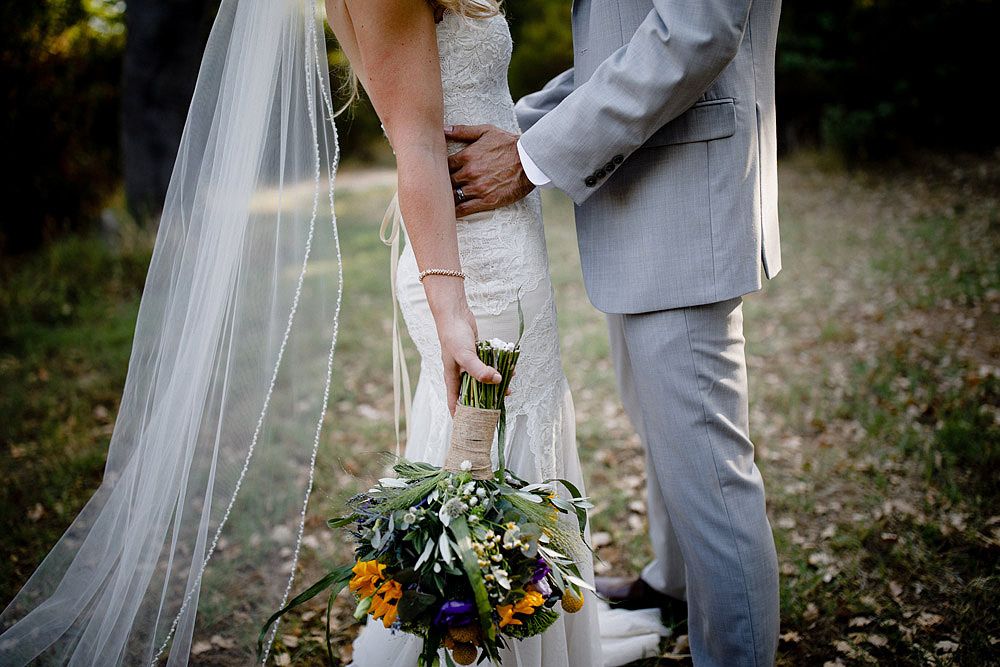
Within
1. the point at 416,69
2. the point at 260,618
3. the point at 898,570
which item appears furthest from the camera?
the point at 898,570

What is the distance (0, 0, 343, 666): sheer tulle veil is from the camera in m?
1.75

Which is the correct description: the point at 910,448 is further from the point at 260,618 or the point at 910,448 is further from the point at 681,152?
the point at 260,618

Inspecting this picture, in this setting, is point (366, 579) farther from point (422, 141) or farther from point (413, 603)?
point (422, 141)

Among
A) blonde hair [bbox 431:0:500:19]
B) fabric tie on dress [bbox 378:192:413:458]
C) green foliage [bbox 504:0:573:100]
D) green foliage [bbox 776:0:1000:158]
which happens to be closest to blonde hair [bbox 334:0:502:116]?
blonde hair [bbox 431:0:500:19]

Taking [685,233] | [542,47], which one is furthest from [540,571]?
[542,47]

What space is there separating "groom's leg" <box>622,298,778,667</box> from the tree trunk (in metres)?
7.31

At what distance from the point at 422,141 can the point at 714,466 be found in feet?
3.55

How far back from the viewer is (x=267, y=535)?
2082 mm

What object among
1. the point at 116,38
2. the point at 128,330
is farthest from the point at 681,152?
the point at 116,38

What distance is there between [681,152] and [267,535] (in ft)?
5.48

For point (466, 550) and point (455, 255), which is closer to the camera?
point (466, 550)

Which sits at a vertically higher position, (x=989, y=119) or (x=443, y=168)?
(x=989, y=119)

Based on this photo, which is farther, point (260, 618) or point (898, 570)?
point (898, 570)

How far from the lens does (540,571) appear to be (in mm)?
1374
